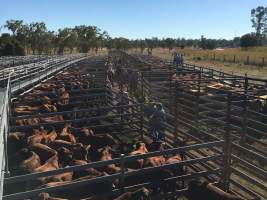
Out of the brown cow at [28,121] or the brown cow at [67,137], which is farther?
the brown cow at [28,121]

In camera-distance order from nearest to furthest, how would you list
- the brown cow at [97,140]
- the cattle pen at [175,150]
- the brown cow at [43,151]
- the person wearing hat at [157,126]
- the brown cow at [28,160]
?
the cattle pen at [175,150] → the brown cow at [28,160] → the brown cow at [43,151] → the brown cow at [97,140] → the person wearing hat at [157,126]

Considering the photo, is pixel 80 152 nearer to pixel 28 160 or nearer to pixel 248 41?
pixel 28 160

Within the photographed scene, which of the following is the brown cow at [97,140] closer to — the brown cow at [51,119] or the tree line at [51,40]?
the brown cow at [51,119]

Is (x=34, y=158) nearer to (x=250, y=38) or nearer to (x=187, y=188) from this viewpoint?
(x=187, y=188)

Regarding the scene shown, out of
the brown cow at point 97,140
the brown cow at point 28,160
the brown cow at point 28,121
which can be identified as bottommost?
the brown cow at point 97,140

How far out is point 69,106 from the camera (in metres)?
15.1

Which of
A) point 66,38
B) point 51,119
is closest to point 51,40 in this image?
point 66,38

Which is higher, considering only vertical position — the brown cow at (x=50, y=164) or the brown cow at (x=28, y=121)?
the brown cow at (x=28, y=121)

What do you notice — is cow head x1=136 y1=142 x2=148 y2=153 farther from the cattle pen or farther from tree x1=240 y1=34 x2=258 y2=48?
tree x1=240 y1=34 x2=258 y2=48

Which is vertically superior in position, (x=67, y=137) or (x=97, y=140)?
(x=67, y=137)

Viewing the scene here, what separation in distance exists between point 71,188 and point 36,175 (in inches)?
30.3

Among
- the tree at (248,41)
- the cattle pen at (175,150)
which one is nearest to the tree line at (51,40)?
the tree at (248,41)

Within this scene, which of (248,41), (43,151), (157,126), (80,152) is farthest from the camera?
(248,41)

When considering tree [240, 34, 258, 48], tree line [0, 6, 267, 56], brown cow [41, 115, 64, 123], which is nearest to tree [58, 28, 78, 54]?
tree line [0, 6, 267, 56]
